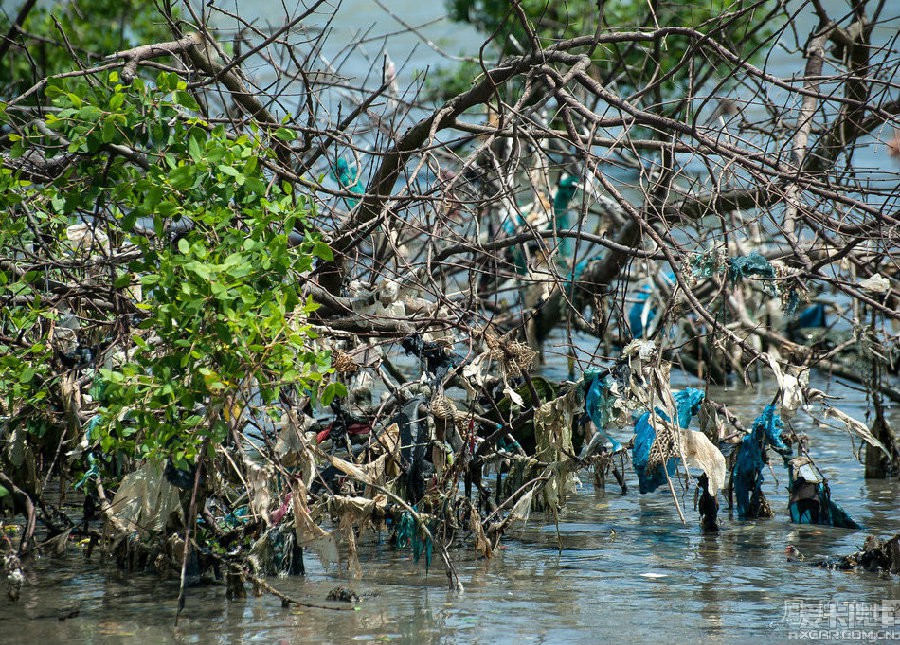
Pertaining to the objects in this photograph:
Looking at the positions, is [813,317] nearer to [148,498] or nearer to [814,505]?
[814,505]

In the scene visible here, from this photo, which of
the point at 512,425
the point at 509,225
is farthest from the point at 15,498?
the point at 509,225

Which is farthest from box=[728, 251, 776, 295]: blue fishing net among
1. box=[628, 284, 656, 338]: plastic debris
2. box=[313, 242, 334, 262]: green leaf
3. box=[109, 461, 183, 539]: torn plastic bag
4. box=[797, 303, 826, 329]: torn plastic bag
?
box=[797, 303, 826, 329]: torn plastic bag

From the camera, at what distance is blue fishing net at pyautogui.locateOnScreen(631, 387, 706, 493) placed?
13.9 feet

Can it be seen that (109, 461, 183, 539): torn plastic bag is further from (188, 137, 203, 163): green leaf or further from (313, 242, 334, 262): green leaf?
(188, 137, 203, 163): green leaf

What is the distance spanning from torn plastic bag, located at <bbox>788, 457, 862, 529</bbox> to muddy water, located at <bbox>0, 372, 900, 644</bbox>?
0.06 m

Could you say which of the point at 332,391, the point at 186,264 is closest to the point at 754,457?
the point at 332,391

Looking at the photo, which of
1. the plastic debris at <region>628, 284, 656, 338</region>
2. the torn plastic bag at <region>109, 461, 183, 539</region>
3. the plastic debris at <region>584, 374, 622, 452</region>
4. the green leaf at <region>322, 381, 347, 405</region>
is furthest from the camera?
the plastic debris at <region>628, 284, 656, 338</region>

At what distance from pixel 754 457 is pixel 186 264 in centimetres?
272

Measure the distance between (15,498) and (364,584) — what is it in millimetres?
1467

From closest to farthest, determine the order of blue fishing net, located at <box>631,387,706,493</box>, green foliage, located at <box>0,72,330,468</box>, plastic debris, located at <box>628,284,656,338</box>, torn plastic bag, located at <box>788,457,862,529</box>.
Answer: green foliage, located at <box>0,72,330,468</box> < blue fishing net, located at <box>631,387,706,493</box> < torn plastic bag, located at <box>788,457,862,529</box> < plastic debris, located at <box>628,284,656,338</box>

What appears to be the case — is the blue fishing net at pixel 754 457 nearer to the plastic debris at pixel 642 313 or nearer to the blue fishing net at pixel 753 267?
the blue fishing net at pixel 753 267

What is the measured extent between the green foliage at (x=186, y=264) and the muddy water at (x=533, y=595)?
1.85ft

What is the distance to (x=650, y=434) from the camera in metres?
4.23

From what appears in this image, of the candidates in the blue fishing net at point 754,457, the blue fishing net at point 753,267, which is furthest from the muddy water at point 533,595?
the blue fishing net at point 753,267
